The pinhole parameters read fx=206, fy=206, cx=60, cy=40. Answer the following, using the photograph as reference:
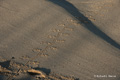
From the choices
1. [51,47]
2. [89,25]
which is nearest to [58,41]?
[51,47]

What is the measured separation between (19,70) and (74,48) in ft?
3.34

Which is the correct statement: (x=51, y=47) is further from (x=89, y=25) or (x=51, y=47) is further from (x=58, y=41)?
(x=89, y=25)

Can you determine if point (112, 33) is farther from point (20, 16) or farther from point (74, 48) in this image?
point (20, 16)

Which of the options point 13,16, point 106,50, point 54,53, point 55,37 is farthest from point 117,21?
point 13,16

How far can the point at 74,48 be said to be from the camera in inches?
134

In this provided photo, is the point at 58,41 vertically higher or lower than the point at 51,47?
higher

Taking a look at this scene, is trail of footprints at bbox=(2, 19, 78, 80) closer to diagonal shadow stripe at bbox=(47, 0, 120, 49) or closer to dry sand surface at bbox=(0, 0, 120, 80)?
dry sand surface at bbox=(0, 0, 120, 80)

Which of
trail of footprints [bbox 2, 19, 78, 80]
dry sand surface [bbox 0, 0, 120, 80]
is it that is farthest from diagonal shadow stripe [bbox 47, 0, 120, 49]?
trail of footprints [bbox 2, 19, 78, 80]

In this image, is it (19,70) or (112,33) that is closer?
(19,70)

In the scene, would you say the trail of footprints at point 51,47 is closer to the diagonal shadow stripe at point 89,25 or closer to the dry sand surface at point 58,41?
the dry sand surface at point 58,41

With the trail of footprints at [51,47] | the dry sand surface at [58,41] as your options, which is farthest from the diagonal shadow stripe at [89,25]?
the trail of footprints at [51,47]

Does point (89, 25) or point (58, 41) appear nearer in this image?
point (58, 41)

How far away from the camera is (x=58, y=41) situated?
11.7 ft

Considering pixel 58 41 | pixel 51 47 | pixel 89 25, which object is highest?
pixel 89 25
